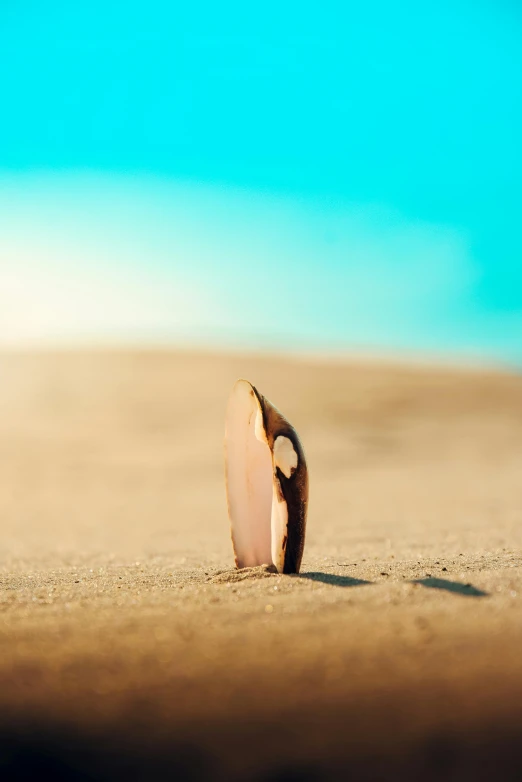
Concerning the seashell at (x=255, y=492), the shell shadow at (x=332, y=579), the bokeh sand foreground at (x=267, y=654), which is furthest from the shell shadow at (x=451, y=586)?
the seashell at (x=255, y=492)

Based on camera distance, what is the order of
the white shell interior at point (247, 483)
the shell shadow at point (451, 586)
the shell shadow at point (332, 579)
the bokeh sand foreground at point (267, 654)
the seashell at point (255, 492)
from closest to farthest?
the bokeh sand foreground at point (267, 654), the shell shadow at point (451, 586), the shell shadow at point (332, 579), the seashell at point (255, 492), the white shell interior at point (247, 483)

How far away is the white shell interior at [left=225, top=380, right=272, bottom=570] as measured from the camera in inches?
194

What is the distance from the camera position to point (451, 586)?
12.9 feet

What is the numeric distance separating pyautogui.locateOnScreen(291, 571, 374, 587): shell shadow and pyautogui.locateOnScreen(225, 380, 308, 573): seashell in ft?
0.43

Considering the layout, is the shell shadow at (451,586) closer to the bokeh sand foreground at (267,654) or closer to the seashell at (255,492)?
the bokeh sand foreground at (267,654)

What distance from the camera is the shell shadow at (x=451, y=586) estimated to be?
3.75 meters

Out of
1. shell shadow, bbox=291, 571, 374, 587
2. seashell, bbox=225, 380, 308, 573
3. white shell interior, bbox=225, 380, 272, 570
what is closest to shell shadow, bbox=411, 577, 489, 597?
shell shadow, bbox=291, 571, 374, 587

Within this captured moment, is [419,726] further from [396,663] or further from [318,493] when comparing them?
[318,493]

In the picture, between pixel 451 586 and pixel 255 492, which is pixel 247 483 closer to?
pixel 255 492

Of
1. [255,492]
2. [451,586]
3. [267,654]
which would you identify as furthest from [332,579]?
[267,654]

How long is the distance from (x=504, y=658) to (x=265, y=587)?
1594mm

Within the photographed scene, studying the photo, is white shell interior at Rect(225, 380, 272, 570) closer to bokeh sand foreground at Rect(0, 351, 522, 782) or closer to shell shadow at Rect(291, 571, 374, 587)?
bokeh sand foreground at Rect(0, 351, 522, 782)

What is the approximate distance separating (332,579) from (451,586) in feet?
2.27

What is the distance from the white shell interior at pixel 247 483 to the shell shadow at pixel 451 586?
1.17m
